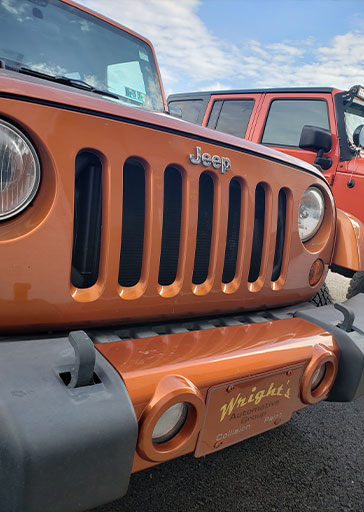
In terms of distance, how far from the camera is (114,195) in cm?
127

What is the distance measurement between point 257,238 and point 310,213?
344 mm

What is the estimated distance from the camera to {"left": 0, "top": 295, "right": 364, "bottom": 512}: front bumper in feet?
2.93

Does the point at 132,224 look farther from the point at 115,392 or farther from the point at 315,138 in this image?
the point at 315,138

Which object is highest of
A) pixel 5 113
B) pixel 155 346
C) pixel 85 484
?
pixel 5 113

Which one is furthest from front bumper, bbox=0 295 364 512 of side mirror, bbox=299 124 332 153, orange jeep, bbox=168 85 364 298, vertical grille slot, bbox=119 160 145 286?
orange jeep, bbox=168 85 364 298

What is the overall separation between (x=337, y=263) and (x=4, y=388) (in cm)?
173

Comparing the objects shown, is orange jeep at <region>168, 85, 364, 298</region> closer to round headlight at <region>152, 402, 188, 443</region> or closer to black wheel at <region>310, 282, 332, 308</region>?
black wheel at <region>310, 282, 332, 308</region>

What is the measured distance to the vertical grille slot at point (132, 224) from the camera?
1.41m

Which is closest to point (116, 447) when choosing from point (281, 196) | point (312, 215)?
point (281, 196)

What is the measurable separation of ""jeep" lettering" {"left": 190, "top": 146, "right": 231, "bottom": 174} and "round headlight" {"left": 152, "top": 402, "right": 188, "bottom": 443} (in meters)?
0.82

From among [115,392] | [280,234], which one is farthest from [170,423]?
[280,234]

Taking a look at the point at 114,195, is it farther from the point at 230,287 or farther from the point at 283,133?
the point at 283,133

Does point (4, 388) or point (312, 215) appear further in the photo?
point (312, 215)

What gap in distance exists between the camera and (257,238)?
6.03 ft
